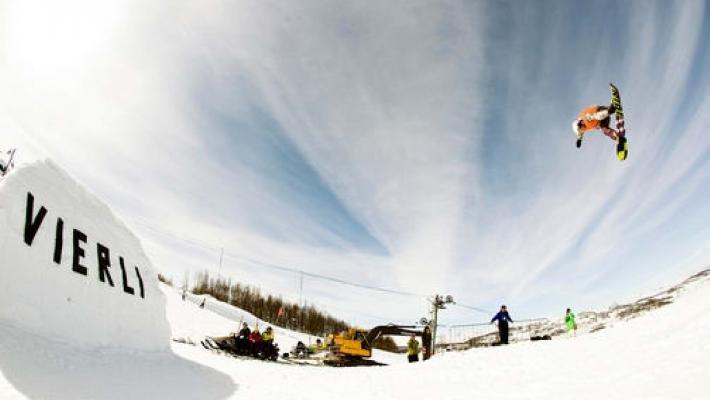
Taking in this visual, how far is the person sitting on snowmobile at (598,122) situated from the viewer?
43.5 ft

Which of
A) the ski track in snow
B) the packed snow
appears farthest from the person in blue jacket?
the packed snow

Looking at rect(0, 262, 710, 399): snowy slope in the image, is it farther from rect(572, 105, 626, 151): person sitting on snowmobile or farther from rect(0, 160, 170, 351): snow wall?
rect(572, 105, 626, 151): person sitting on snowmobile

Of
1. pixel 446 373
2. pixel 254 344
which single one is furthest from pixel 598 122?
pixel 254 344

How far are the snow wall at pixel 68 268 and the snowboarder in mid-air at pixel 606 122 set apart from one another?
14713mm

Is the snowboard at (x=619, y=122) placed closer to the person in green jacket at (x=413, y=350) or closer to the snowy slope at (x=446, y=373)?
the snowy slope at (x=446, y=373)

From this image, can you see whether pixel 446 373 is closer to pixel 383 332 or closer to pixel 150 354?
pixel 150 354

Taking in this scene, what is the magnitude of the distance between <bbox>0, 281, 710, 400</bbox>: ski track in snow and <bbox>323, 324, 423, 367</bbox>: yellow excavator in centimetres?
1004

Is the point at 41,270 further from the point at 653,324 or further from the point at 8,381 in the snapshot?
the point at 653,324

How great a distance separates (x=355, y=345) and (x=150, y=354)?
13.7m

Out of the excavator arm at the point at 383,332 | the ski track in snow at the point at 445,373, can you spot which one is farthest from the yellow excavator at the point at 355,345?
the ski track in snow at the point at 445,373

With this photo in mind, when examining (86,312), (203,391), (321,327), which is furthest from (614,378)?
(321,327)

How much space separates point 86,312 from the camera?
784cm

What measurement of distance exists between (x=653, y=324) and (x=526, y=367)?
3109mm

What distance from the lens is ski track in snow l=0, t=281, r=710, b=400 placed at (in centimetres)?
580
